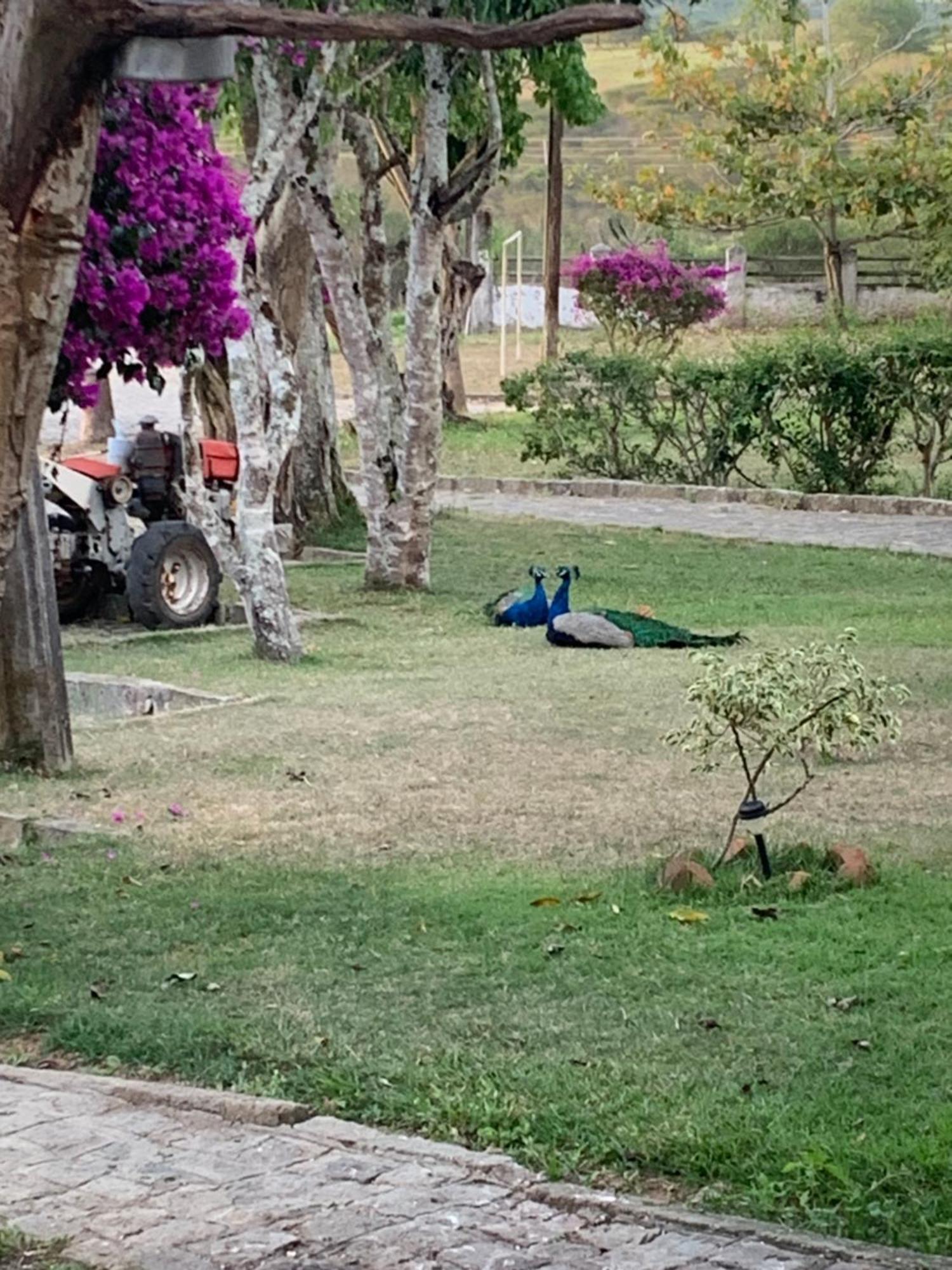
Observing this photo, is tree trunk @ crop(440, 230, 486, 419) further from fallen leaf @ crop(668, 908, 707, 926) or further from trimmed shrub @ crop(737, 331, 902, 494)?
fallen leaf @ crop(668, 908, 707, 926)

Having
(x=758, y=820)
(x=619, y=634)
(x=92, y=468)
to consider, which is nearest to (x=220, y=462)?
(x=92, y=468)

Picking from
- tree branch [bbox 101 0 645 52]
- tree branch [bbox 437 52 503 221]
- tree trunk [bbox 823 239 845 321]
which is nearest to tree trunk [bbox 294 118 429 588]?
tree branch [bbox 437 52 503 221]

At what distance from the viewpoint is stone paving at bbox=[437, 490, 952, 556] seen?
1822 cm

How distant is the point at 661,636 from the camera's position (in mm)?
12531

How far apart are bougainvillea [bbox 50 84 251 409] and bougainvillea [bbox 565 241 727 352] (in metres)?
25.0

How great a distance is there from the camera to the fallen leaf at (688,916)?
595 cm

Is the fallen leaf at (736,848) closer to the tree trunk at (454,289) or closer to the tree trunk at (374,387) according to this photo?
the tree trunk at (374,387)

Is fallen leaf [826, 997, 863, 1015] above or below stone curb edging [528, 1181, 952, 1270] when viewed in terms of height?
below

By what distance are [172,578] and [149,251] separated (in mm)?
7045

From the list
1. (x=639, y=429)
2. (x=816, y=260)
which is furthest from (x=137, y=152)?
(x=816, y=260)

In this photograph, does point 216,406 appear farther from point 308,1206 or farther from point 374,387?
point 308,1206

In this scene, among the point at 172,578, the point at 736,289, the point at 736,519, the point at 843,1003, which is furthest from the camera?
the point at 736,289

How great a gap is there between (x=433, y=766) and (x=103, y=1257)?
4888 millimetres

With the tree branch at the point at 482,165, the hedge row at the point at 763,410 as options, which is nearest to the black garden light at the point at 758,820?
the tree branch at the point at 482,165
